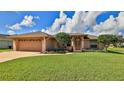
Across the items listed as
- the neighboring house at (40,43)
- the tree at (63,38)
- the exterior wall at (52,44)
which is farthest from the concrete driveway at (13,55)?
the tree at (63,38)

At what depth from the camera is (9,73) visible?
21.7 ft

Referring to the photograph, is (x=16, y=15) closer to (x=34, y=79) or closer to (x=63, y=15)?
(x=63, y=15)

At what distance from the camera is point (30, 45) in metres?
11.4

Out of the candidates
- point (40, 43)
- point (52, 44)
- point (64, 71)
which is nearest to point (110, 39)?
point (64, 71)

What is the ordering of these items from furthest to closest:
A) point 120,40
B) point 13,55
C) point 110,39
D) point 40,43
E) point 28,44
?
1. point 28,44
2. point 40,43
3. point 13,55
4. point 110,39
5. point 120,40

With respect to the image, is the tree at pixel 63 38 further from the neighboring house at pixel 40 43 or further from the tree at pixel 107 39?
the tree at pixel 107 39

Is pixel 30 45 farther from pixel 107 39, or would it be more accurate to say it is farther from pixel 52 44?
pixel 107 39

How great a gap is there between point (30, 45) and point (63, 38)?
2.41 m

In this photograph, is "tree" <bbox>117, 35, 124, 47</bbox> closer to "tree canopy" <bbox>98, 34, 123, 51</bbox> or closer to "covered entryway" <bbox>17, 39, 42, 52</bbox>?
"tree canopy" <bbox>98, 34, 123, 51</bbox>

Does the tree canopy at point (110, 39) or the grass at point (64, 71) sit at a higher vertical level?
the tree canopy at point (110, 39)

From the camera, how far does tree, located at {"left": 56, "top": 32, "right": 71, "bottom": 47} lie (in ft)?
30.5

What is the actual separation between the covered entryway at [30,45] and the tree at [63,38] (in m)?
1.26

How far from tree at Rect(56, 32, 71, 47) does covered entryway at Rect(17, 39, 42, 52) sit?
126 cm

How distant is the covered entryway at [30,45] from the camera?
11038 mm
